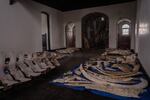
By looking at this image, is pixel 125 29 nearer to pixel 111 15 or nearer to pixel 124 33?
pixel 124 33

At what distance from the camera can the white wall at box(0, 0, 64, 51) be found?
6688 mm

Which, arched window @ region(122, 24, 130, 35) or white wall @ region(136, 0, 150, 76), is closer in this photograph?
white wall @ region(136, 0, 150, 76)

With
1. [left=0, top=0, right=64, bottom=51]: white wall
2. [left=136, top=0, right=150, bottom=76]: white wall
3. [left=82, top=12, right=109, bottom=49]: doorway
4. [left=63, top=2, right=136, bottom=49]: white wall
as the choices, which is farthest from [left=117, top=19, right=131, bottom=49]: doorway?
[left=136, top=0, right=150, bottom=76]: white wall

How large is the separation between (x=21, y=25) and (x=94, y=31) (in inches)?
269

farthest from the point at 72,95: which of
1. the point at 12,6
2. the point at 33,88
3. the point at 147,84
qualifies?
the point at 12,6

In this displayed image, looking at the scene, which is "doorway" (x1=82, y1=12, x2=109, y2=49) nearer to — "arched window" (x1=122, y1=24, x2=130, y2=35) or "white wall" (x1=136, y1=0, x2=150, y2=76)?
"arched window" (x1=122, y1=24, x2=130, y2=35)

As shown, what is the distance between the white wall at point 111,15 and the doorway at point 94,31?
44 cm

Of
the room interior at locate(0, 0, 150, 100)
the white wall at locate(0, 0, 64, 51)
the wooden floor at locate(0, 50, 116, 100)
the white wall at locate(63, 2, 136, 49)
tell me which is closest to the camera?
the wooden floor at locate(0, 50, 116, 100)

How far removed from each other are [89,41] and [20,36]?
21.3 feet

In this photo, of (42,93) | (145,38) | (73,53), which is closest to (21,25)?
(73,53)

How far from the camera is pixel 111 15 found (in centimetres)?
1088

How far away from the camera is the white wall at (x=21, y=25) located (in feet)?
21.9

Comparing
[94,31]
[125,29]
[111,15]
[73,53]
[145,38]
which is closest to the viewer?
[145,38]

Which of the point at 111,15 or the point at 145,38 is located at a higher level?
the point at 111,15
